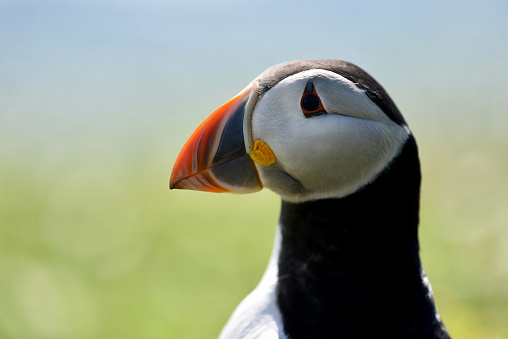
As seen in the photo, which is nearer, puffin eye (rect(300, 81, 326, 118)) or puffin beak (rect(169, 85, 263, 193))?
puffin eye (rect(300, 81, 326, 118))

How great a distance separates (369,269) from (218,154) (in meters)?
0.70

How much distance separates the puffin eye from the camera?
6.43 ft

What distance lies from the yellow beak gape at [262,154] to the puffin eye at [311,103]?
20 centimetres

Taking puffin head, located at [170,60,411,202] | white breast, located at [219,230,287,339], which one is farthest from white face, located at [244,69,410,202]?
white breast, located at [219,230,287,339]

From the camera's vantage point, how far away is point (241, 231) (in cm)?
665

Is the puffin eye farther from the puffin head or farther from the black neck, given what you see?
the black neck

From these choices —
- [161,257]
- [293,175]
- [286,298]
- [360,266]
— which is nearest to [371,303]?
[360,266]

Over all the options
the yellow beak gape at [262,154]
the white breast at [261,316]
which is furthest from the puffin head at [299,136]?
the white breast at [261,316]

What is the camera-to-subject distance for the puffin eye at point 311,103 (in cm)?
196

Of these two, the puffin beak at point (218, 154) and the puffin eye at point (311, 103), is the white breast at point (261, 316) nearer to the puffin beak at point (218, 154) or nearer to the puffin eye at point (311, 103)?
the puffin beak at point (218, 154)

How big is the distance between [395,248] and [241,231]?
465 cm

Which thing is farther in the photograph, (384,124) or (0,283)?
(0,283)

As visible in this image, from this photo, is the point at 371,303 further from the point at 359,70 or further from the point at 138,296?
the point at 138,296

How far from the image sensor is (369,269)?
2.05 metres
